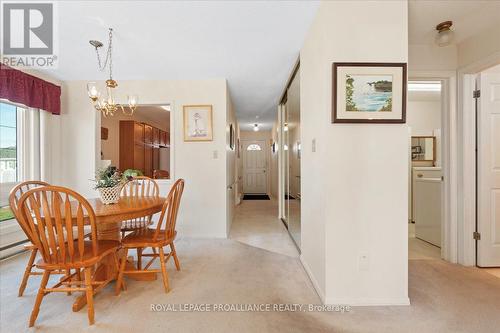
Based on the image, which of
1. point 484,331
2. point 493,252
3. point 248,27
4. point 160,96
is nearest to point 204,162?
point 160,96

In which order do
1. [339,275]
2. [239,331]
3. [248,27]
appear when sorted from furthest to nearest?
[248,27] → [339,275] → [239,331]

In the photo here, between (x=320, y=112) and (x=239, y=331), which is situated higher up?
(x=320, y=112)

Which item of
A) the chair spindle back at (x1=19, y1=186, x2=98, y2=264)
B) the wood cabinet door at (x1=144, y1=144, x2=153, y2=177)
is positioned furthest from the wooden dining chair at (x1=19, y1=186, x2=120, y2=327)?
the wood cabinet door at (x1=144, y1=144, x2=153, y2=177)

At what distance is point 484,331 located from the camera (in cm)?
150

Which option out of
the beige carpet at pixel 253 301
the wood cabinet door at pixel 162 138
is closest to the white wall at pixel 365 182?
the beige carpet at pixel 253 301

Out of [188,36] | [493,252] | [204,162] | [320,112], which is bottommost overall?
[493,252]

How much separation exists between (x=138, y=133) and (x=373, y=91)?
4847mm

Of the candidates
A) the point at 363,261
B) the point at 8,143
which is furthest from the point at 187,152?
the point at 363,261

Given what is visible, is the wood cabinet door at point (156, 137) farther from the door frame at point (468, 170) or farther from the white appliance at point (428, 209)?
the door frame at point (468, 170)

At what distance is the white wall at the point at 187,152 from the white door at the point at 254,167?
17.3 feet

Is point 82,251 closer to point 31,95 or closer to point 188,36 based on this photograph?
point 188,36

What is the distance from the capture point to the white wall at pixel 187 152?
351cm

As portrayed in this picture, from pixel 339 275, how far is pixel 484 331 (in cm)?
90

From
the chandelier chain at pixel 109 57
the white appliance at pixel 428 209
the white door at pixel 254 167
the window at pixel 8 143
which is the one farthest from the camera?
the white door at pixel 254 167
